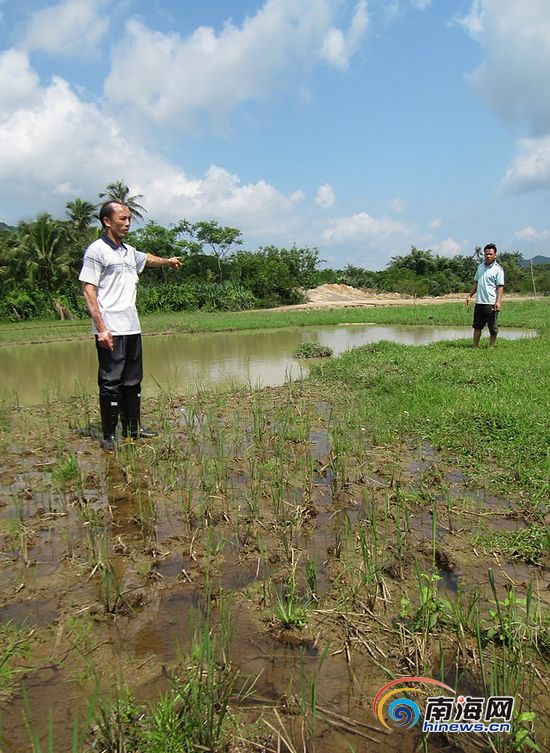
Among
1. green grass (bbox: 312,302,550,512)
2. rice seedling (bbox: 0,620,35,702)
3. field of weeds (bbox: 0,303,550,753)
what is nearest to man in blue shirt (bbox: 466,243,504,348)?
green grass (bbox: 312,302,550,512)

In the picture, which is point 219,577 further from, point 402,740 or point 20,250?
point 20,250

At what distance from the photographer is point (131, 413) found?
4.45 m

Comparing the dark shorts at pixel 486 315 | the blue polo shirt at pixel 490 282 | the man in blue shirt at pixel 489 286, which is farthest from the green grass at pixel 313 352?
the blue polo shirt at pixel 490 282

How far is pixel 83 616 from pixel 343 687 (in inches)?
41.6

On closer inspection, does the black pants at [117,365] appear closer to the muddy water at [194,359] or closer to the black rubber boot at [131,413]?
the black rubber boot at [131,413]

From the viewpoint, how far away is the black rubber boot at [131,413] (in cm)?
439

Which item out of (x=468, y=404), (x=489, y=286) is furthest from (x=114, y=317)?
(x=489, y=286)

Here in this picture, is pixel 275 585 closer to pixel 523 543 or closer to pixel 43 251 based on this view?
pixel 523 543

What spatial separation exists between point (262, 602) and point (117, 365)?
8.91 feet

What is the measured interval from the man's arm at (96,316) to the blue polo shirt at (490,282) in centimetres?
577

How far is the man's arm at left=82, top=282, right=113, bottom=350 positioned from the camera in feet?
13.1

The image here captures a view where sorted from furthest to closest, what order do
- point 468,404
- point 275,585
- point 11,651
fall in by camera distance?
point 468,404 < point 275,585 < point 11,651

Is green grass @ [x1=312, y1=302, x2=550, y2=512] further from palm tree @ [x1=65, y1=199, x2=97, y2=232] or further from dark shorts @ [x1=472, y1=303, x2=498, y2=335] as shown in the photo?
Answer: palm tree @ [x1=65, y1=199, x2=97, y2=232]

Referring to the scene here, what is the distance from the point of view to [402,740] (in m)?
1.42
